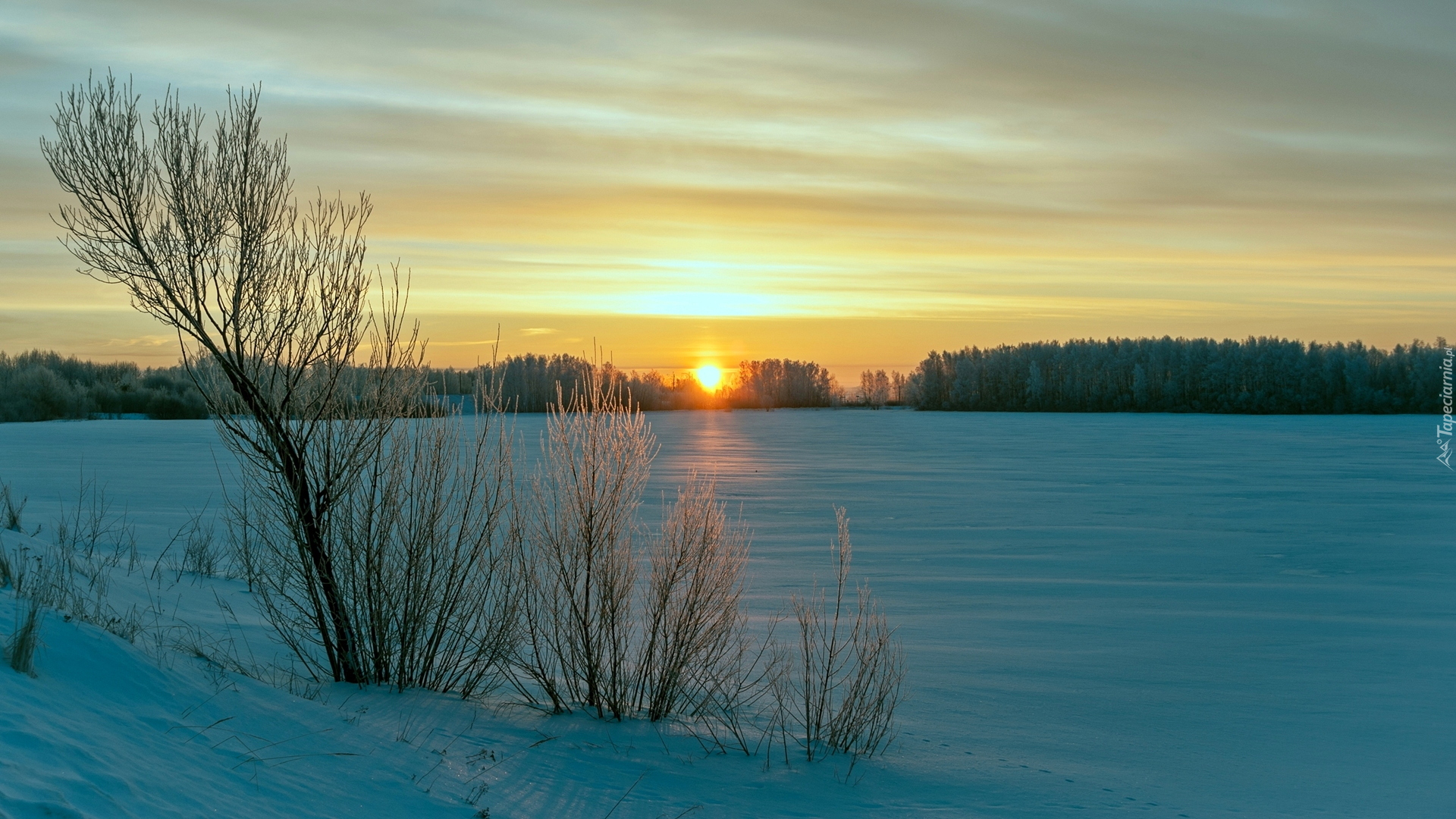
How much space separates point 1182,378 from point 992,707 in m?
105

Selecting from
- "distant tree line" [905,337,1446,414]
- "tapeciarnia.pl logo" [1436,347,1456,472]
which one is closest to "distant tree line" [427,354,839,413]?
"distant tree line" [905,337,1446,414]

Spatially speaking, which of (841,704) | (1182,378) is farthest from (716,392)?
(841,704)

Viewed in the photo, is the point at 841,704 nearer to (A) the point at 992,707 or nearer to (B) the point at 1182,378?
(A) the point at 992,707

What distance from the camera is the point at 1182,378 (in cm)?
10219

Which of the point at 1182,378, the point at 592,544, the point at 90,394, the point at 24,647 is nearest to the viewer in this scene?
the point at 24,647

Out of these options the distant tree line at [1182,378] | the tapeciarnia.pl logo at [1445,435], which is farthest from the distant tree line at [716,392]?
the tapeciarnia.pl logo at [1445,435]

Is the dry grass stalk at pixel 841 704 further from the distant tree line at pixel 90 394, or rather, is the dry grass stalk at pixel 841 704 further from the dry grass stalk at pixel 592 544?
the distant tree line at pixel 90 394

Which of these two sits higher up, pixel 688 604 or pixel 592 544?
pixel 592 544

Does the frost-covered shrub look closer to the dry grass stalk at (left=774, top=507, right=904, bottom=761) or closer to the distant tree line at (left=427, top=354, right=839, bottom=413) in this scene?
the dry grass stalk at (left=774, top=507, right=904, bottom=761)

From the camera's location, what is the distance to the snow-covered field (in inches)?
200

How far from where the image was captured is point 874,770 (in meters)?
6.87

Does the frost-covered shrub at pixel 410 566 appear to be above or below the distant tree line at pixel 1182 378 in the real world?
below

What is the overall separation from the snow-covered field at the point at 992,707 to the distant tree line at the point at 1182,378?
3088 inches

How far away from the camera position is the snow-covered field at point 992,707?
5086 millimetres
